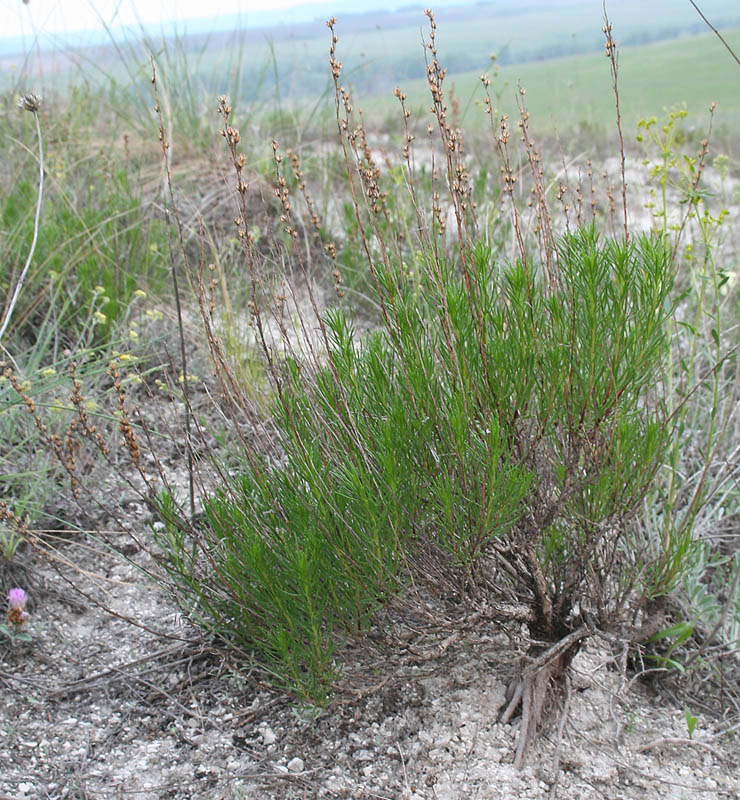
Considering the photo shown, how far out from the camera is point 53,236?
144 inches

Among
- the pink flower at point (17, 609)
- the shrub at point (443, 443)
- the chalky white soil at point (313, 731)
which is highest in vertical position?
the shrub at point (443, 443)

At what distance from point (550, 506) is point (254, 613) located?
30.4 inches

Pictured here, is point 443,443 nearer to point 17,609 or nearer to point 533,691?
point 533,691

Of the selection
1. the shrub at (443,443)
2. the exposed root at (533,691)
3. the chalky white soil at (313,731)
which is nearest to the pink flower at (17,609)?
the chalky white soil at (313,731)

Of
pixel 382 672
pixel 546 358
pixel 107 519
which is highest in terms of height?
pixel 546 358

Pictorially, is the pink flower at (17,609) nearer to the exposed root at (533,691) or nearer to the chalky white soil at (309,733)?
the chalky white soil at (309,733)

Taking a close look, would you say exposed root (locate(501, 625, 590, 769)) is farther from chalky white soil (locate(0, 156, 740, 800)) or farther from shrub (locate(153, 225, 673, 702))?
shrub (locate(153, 225, 673, 702))

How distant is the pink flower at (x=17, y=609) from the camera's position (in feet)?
7.57

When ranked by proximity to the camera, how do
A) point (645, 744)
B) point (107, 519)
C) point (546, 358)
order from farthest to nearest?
point (107, 519)
point (645, 744)
point (546, 358)

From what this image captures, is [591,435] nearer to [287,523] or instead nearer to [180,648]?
[287,523]

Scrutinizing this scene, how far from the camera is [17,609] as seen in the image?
230 centimetres

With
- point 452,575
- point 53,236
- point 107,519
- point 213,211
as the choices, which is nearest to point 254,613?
point 452,575

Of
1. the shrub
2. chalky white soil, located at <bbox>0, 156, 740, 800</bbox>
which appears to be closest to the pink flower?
chalky white soil, located at <bbox>0, 156, 740, 800</bbox>

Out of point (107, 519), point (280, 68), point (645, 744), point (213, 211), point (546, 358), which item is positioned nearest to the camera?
point (546, 358)
